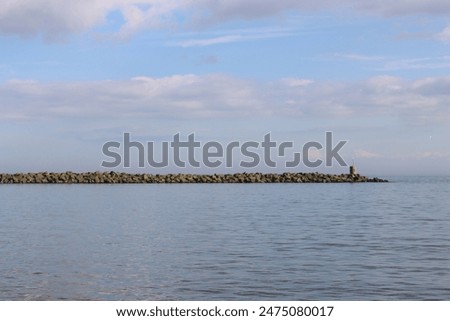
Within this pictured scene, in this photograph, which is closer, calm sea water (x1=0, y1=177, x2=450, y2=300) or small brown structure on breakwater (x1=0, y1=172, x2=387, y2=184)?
calm sea water (x1=0, y1=177, x2=450, y2=300)

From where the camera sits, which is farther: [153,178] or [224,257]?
[153,178]

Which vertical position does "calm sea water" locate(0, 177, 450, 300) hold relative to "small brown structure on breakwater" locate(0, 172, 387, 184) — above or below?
below

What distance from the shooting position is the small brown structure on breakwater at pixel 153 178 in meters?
87.8

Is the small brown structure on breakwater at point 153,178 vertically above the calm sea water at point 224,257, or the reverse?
the small brown structure on breakwater at point 153,178

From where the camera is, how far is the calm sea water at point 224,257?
48.3ft

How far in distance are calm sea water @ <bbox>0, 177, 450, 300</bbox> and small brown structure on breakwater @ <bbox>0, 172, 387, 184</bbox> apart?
52819 mm

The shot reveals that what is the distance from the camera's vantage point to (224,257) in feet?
63.9

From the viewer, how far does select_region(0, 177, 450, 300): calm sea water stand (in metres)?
14.7

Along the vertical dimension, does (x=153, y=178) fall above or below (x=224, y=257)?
above

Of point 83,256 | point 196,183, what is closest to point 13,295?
point 83,256

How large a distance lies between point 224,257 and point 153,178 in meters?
72.7

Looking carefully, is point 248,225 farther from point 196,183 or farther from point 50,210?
point 196,183

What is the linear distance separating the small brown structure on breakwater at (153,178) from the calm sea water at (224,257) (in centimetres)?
5282

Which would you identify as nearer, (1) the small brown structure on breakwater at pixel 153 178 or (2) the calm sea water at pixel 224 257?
(2) the calm sea water at pixel 224 257
